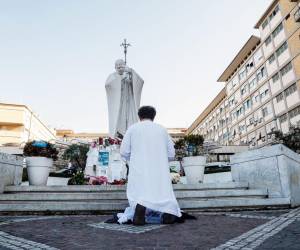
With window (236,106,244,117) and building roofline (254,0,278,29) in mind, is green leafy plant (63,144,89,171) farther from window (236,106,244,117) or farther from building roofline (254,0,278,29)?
window (236,106,244,117)

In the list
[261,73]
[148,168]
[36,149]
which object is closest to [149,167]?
[148,168]

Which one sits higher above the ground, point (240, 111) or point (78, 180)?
point (240, 111)

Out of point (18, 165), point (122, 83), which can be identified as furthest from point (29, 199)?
point (122, 83)

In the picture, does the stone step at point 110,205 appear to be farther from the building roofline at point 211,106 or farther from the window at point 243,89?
the building roofline at point 211,106

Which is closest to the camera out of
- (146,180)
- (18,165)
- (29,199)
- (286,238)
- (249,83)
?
(286,238)

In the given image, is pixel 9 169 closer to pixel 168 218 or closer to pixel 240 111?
pixel 168 218

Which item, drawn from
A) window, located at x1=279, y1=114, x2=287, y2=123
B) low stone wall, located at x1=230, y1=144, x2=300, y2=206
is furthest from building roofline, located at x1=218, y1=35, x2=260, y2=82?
low stone wall, located at x1=230, y1=144, x2=300, y2=206

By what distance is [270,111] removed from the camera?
40.7 meters

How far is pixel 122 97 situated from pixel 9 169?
16.8 ft

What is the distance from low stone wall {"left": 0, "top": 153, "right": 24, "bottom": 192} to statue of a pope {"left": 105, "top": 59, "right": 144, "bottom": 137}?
3.84 metres

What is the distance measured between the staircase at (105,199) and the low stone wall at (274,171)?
0.23 meters

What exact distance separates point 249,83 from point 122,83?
4009cm

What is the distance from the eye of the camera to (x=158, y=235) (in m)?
3.47

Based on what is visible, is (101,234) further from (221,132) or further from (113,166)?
(221,132)
